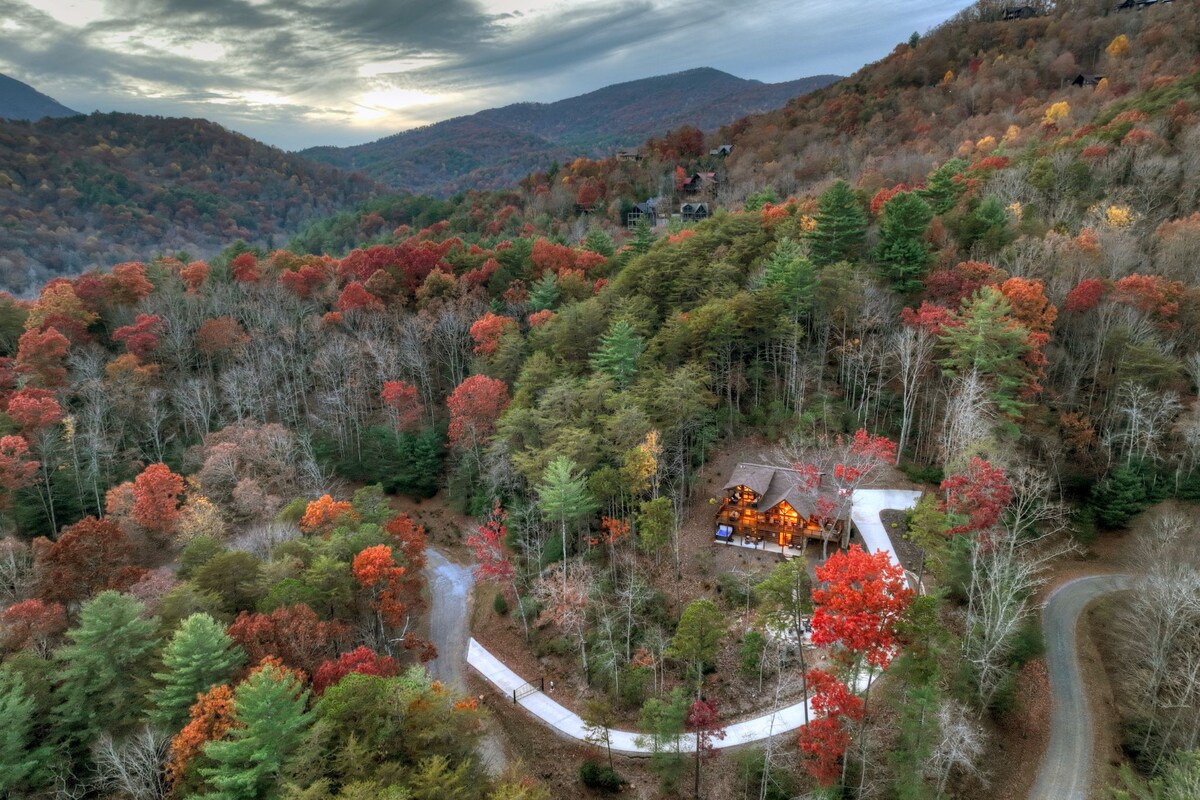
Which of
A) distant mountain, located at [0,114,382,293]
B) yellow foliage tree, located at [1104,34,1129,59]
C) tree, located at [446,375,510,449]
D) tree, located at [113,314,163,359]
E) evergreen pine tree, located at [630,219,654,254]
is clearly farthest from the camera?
distant mountain, located at [0,114,382,293]

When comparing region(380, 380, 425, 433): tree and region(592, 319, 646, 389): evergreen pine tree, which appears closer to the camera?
region(592, 319, 646, 389): evergreen pine tree

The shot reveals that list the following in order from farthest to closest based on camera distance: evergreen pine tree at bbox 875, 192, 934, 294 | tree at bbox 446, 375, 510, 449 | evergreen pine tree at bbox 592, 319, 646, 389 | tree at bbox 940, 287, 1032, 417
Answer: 1. tree at bbox 446, 375, 510, 449
2. evergreen pine tree at bbox 875, 192, 934, 294
3. evergreen pine tree at bbox 592, 319, 646, 389
4. tree at bbox 940, 287, 1032, 417

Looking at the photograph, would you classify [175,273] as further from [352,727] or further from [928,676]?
[928,676]

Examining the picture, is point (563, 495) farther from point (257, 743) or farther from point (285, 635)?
point (257, 743)

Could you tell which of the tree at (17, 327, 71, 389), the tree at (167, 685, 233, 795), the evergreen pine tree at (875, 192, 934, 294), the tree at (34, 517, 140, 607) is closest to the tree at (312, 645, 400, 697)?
the tree at (167, 685, 233, 795)

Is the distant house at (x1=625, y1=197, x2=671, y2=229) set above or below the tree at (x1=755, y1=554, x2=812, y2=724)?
above

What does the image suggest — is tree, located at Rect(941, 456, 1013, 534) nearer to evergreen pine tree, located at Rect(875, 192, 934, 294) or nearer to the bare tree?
evergreen pine tree, located at Rect(875, 192, 934, 294)

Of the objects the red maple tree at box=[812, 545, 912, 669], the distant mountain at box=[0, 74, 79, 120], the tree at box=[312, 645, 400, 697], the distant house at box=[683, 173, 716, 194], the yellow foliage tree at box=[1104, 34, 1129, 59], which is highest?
the distant mountain at box=[0, 74, 79, 120]
